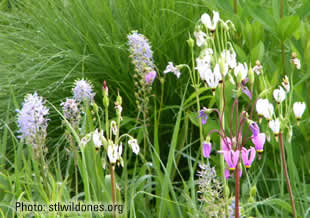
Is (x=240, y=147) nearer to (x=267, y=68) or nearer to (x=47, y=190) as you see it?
(x=47, y=190)

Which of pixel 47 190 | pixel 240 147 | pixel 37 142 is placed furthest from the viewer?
pixel 47 190

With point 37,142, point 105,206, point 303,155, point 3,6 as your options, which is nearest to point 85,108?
point 37,142

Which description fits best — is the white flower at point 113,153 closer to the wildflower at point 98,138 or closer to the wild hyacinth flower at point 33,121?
the wildflower at point 98,138

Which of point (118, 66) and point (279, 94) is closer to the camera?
point (279, 94)

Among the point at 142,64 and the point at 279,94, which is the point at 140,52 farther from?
the point at 279,94

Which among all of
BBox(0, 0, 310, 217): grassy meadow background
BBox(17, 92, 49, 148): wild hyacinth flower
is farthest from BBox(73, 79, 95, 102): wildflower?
BBox(0, 0, 310, 217): grassy meadow background

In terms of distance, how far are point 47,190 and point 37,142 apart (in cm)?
22

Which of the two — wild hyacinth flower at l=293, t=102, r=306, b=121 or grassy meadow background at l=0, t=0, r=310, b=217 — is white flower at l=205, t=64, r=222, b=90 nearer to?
wild hyacinth flower at l=293, t=102, r=306, b=121

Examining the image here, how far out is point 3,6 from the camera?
4.10 m

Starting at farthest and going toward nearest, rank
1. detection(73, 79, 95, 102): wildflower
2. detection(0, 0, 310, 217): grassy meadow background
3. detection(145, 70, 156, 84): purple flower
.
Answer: detection(0, 0, 310, 217): grassy meadow background → detection(145, 70, 156, 84): purple flower → detection(73, 79, 95, 102): wildflower

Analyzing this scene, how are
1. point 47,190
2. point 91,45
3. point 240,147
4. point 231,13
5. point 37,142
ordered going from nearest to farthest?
point 240,147
point 37,142
point 47,190
point 231,13
point 91,45

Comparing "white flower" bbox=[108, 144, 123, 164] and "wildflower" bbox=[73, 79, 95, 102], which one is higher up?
"wildflower" bbox=[73, 79, 95, 102]

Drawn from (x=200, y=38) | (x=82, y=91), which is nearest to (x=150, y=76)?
(x=82, y=91)

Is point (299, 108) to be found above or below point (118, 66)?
below
